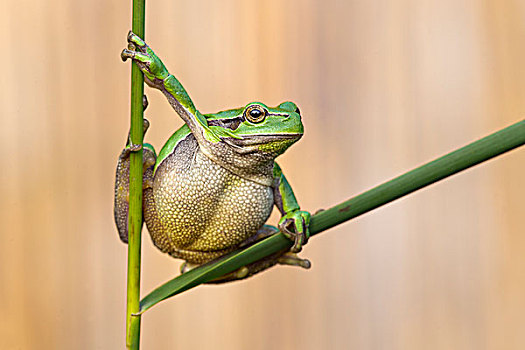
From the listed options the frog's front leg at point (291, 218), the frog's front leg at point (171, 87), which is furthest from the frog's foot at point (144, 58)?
the frog's front leg at point (291, 218)

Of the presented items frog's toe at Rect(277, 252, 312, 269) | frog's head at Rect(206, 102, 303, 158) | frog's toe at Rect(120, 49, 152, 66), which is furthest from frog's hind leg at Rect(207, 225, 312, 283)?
frog's toe at Rect(120, 49, 152, 66)

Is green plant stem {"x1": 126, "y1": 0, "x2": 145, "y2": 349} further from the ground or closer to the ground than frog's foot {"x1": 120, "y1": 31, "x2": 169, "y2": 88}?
closer to the ground

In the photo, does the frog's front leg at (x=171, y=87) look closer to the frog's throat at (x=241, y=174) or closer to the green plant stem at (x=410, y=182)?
the frog's throat at (x=241, y=174)

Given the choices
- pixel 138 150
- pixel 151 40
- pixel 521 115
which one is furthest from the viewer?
pixel 521 115

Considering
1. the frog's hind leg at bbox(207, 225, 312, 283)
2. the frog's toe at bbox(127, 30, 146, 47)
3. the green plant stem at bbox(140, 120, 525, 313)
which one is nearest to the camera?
the green plant stem at bbox(140, 120, 525, 313)

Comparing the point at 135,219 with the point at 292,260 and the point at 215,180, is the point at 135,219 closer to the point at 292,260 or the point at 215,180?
the point at 215,180

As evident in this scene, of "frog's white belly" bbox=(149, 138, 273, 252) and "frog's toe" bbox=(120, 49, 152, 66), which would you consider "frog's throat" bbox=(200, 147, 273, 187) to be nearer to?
"frog's white belly" bbox=(149, 138, 273, 252)

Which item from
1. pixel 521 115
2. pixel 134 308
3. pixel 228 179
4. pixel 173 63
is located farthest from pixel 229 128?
pixel 521 115

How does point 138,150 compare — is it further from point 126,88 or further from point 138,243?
point 126,88
